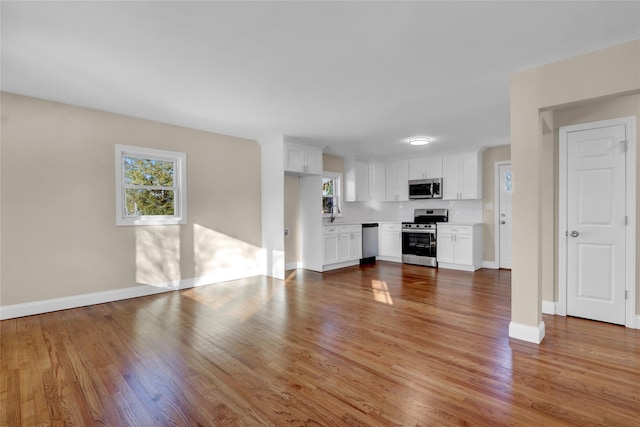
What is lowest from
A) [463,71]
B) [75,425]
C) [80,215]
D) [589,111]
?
[75,425]

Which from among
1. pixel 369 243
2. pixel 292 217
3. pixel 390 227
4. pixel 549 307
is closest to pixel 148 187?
pixel 292 217

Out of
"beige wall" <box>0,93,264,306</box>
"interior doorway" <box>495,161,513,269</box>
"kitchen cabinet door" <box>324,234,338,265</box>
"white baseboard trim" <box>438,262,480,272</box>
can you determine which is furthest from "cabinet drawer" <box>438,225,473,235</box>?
"beige wall" <box>0,93,264,306</box>

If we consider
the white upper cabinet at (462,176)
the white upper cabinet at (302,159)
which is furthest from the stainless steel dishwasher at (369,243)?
the white upper cabinet at (302,159)

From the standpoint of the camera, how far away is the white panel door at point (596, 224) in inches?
121

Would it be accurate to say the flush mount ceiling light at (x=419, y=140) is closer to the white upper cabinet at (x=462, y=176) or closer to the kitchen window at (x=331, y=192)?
the white upper cabinet at (x=462, y=176)

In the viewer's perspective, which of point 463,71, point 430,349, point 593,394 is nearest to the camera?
point 593,394

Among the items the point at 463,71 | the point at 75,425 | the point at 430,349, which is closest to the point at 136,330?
the point at 75,425

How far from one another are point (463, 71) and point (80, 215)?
14.7ft

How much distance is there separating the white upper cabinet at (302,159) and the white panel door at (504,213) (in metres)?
3.60

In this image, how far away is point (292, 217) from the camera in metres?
6.12

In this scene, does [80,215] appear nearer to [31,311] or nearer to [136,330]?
[31,311]

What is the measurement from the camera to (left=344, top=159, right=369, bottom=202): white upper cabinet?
23.6 feet

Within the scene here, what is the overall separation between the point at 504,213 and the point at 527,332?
13.2 feet

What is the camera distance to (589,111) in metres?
3.22
